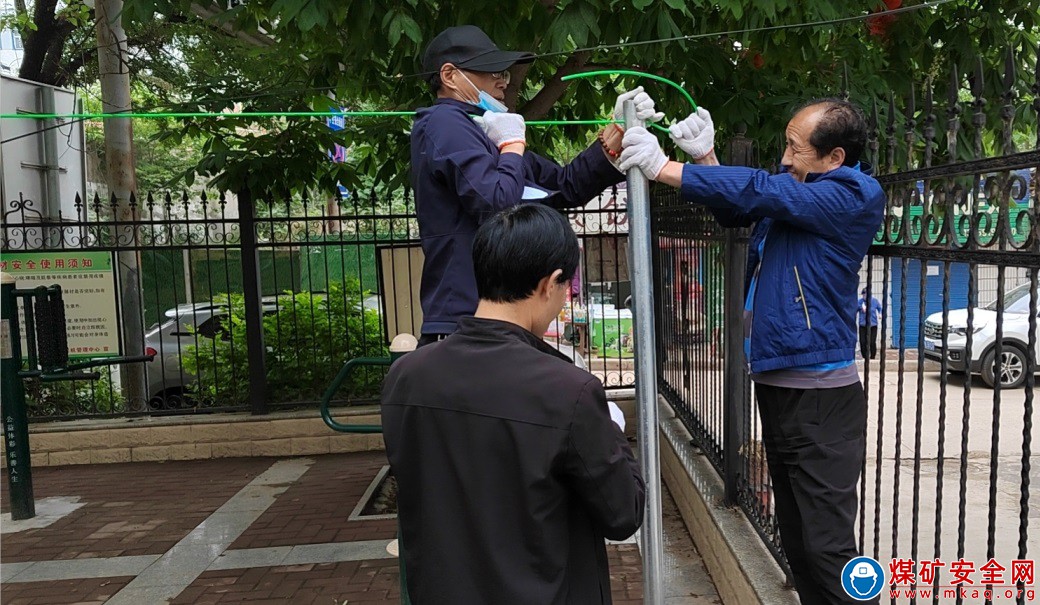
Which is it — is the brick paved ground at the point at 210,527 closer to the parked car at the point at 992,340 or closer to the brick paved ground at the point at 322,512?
the brick paved ground at the point at 322,512

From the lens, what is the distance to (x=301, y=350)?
7.92 meters

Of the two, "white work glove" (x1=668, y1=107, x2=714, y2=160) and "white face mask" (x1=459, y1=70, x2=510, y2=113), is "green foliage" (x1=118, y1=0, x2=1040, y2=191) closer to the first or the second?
"white face mask" (x1=459, y1=70, x2=510, y2=113)

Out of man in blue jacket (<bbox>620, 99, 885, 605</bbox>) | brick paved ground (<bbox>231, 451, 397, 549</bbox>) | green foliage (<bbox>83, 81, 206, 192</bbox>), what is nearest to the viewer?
man in blue jacket (<bbox>620, 99, 885, 605</bbox>)

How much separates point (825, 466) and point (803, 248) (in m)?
0.67

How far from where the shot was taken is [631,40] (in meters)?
4.29

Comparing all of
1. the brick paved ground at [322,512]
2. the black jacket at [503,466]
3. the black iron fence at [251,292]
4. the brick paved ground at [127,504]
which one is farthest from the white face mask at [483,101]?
the black iron fence at [251,292]

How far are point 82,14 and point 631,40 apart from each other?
6180mm

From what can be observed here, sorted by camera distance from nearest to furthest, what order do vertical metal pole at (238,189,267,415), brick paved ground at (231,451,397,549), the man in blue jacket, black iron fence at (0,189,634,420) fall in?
the man in blue jacket
brick paved ground at (231,451,397,549)
black iron fence at (0,189,634,420)
vertical metal pole at (238,189,267,415)

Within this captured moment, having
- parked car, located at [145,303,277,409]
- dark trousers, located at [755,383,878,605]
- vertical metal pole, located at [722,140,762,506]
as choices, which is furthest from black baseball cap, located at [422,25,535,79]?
parked car, located at [145,303,277,409]

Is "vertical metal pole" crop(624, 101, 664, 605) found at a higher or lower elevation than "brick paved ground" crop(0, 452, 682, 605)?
higher

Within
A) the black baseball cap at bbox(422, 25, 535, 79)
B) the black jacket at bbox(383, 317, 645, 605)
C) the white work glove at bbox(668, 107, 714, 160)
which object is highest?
the black baseball cap at bbox(422, 25, 535, 79)

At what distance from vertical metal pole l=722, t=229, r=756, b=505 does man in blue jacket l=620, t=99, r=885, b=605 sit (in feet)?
4.52

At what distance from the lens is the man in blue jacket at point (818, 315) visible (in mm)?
2562

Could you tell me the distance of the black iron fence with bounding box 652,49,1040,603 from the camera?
217 cm
